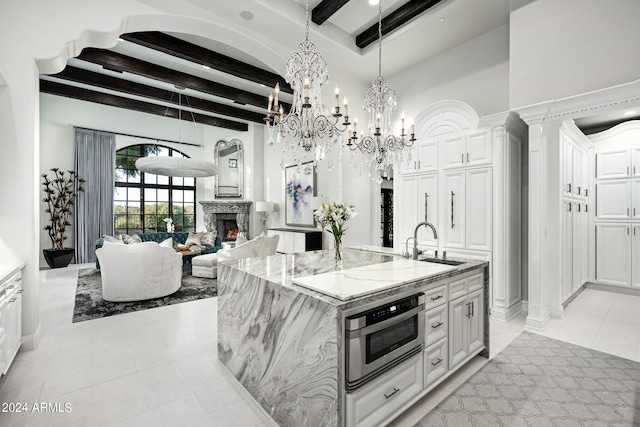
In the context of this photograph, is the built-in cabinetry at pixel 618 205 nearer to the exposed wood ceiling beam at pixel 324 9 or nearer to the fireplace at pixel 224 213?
the exposed wood ceiling beam at pixel 324 9

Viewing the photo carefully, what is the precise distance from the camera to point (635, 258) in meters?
4.29

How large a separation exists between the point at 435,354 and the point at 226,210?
7500 millimetres

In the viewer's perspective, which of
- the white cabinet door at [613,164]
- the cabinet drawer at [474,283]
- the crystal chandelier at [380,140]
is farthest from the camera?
the white cabinet door at [613,164]

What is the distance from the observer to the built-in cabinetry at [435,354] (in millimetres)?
1554

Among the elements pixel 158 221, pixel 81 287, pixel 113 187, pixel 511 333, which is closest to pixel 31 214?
pixel 81 287

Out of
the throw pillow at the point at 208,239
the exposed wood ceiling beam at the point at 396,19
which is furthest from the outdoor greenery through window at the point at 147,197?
the exposed wood ceiling beam at the point at 396,19

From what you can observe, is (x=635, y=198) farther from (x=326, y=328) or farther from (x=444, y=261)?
(x=326, y=328)

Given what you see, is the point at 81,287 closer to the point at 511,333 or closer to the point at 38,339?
the point at 38,339

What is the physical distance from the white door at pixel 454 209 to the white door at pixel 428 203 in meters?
0.13

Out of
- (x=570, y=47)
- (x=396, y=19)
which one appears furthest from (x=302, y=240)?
(x=570, y=47)

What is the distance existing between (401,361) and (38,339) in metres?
3.37

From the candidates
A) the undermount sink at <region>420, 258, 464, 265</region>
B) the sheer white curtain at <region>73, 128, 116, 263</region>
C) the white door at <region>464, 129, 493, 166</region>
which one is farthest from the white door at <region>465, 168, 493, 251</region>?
the sheer white curtain at <region>73, 128, 116, 263</region>

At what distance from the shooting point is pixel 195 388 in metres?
2.15

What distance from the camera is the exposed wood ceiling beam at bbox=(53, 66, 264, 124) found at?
542 centimetres
